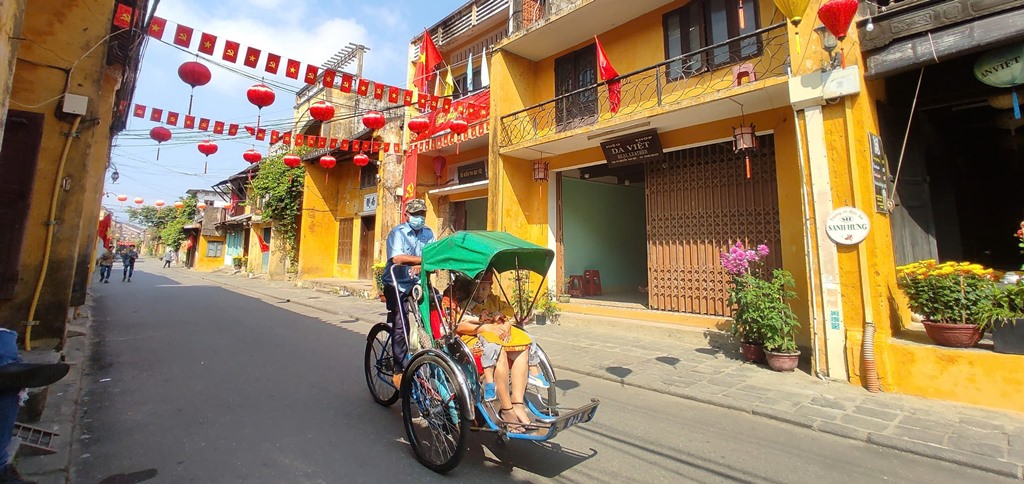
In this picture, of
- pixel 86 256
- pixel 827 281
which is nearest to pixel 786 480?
pixel 827 281

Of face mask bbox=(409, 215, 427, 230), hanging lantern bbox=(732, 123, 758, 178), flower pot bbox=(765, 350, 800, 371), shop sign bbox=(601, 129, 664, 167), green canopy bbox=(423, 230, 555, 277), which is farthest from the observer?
shop sign bbox=(601, 129, 664, 167)

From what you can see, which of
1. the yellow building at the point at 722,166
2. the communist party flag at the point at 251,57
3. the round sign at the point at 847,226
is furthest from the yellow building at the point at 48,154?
the round sign at the point at 847,226

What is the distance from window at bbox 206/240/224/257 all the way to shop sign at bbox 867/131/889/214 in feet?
131

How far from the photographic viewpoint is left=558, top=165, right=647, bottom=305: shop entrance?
36.2ft

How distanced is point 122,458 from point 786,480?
4886 millimetres

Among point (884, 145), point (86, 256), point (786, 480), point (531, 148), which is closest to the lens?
point (786, 480)

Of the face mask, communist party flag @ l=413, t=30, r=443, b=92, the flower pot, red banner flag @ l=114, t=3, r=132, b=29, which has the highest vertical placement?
communist party flag @ l=413, t=30, r=443, b=92

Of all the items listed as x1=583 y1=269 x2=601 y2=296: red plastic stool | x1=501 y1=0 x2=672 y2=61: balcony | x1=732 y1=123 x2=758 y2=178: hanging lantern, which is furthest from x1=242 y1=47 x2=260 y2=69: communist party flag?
x1=583 y1=269 x2=601 y2=296: red plastic stool

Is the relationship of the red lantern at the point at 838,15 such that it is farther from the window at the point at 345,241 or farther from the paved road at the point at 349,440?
the window at the point at 345,241

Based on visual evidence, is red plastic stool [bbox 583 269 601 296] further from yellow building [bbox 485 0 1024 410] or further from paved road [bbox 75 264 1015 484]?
paved road [bbox 75 264 1015 484]

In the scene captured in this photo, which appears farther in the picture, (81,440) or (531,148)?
(531,148)

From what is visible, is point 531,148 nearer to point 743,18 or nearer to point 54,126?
point 743,18

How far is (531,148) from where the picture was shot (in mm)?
9727

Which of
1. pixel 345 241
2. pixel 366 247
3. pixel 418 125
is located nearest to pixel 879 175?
pixel 418 125
